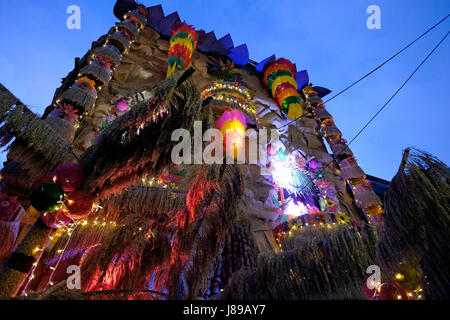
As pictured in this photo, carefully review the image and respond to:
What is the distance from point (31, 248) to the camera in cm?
190

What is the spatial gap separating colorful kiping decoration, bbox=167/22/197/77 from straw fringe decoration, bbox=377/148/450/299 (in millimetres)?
7972

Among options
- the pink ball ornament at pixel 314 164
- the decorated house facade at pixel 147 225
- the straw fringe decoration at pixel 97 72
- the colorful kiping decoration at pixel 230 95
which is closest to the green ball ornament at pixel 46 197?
the decorated house facade at pixel 147 225

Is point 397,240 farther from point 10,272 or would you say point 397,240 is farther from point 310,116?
point 310,116

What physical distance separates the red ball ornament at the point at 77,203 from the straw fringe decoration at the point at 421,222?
2.22 metres

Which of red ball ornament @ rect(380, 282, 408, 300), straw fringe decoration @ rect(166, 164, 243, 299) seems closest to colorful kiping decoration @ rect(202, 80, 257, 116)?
straw fringe decoration @ rect(166, 164, 243, 299)

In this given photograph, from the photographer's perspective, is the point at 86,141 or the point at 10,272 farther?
the point at 86,141

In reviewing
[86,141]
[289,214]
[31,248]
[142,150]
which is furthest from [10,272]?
[289,214]

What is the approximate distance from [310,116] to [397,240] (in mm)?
11214

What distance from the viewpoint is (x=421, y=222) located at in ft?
3.44

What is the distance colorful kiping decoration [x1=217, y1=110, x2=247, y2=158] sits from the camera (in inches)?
273

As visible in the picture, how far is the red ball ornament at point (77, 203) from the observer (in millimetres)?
2043

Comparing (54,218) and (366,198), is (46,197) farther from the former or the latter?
(366,198)

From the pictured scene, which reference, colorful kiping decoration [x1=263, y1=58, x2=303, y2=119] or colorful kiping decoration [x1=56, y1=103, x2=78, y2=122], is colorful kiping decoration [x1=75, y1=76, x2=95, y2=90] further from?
colorful kiping decoration [x1=263, y1=58, x2=303, y2=119]

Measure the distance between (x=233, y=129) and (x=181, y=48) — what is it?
4038 millimetres
